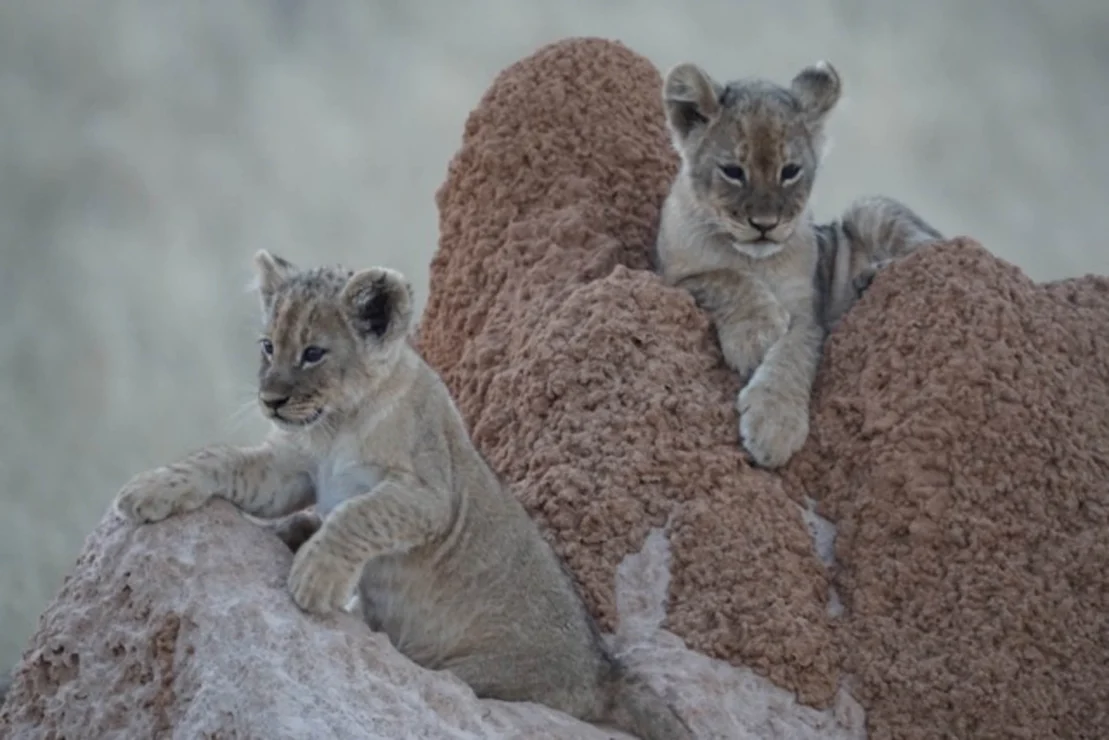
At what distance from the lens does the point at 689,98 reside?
6.20m

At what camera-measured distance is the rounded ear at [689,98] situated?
6.17m

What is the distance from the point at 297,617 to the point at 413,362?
3.17 feet

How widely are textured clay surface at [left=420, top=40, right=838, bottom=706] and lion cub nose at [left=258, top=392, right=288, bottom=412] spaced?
1.00 m

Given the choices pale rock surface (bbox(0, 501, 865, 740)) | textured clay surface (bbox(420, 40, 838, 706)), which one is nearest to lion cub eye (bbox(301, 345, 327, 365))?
pale rock surface (bbox(0, 501, 865, 740))

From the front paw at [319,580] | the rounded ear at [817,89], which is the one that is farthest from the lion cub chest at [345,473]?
the rounded ear at [817,89]

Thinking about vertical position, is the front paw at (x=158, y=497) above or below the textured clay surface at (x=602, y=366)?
below

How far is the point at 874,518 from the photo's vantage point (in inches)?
203

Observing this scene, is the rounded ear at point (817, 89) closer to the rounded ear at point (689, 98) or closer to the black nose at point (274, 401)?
the rounded ear at point (689, 98)

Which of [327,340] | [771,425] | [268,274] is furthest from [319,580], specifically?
[771,425]

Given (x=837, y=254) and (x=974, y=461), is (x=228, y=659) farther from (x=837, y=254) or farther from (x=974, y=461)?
(x=837, y=254)

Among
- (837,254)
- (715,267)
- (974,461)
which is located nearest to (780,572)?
(974,461)

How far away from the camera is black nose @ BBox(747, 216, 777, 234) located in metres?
5.99

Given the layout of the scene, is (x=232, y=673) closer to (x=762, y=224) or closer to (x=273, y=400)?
(x=273, y=400)

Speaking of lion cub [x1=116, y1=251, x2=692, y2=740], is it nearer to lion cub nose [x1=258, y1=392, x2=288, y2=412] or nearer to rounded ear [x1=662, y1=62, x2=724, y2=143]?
lion cub nose [x1=258, y1=392, x2=288, y2=412]
